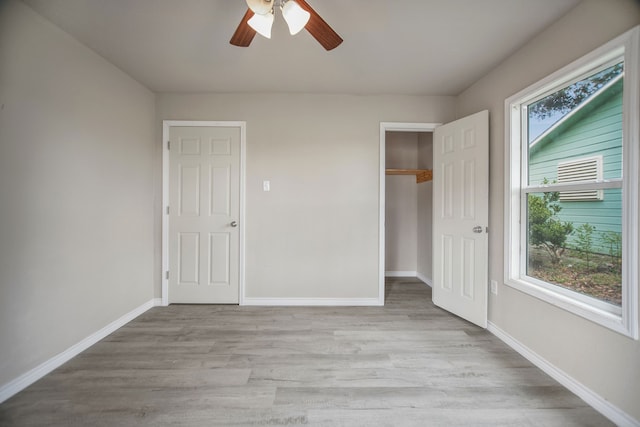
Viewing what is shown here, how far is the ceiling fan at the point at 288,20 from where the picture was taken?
4.36 ft

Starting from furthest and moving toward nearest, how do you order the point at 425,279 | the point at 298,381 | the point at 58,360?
the point at 425,279
the point at 58,360
the point at 298,381

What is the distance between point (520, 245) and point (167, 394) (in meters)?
2.79

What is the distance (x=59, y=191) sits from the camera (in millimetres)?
1800

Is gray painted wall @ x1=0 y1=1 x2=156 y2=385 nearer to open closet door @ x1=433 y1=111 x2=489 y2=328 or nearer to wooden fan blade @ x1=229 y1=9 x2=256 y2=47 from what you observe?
wooden fan blade @ x1=229 y1=9 x2=256 y2=47

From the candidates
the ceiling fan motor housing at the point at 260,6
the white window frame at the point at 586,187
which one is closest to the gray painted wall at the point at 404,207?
the white window frame at the point at 586,187

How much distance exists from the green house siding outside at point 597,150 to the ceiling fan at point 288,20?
1641 millimetres

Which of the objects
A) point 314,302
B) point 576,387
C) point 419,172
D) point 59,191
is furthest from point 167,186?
point 576,387

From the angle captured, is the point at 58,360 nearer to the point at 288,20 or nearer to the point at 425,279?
the point at 288,20

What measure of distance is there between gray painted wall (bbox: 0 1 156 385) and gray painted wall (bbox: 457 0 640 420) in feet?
Result: 11.2

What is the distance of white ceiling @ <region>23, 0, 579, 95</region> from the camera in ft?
5.34

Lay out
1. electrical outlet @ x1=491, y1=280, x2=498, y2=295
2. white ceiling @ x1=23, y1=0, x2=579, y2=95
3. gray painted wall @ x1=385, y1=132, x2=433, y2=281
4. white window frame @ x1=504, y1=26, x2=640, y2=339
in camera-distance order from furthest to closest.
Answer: gray painted wall @ x1=385, y1=132, x2=433, y2=281
electrical outlet @ x1=491, y1=280, x2=498, y2=295
white ceiling @ x1=23, y1=0, x2=579, y2=95
white window frame @ x1=504, y1=26, x2=640, y2=339

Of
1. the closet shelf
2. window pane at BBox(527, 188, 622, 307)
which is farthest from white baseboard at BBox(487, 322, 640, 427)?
the closet shelf

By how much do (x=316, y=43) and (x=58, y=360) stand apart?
297 cm

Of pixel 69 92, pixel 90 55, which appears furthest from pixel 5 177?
pixel 90 55
